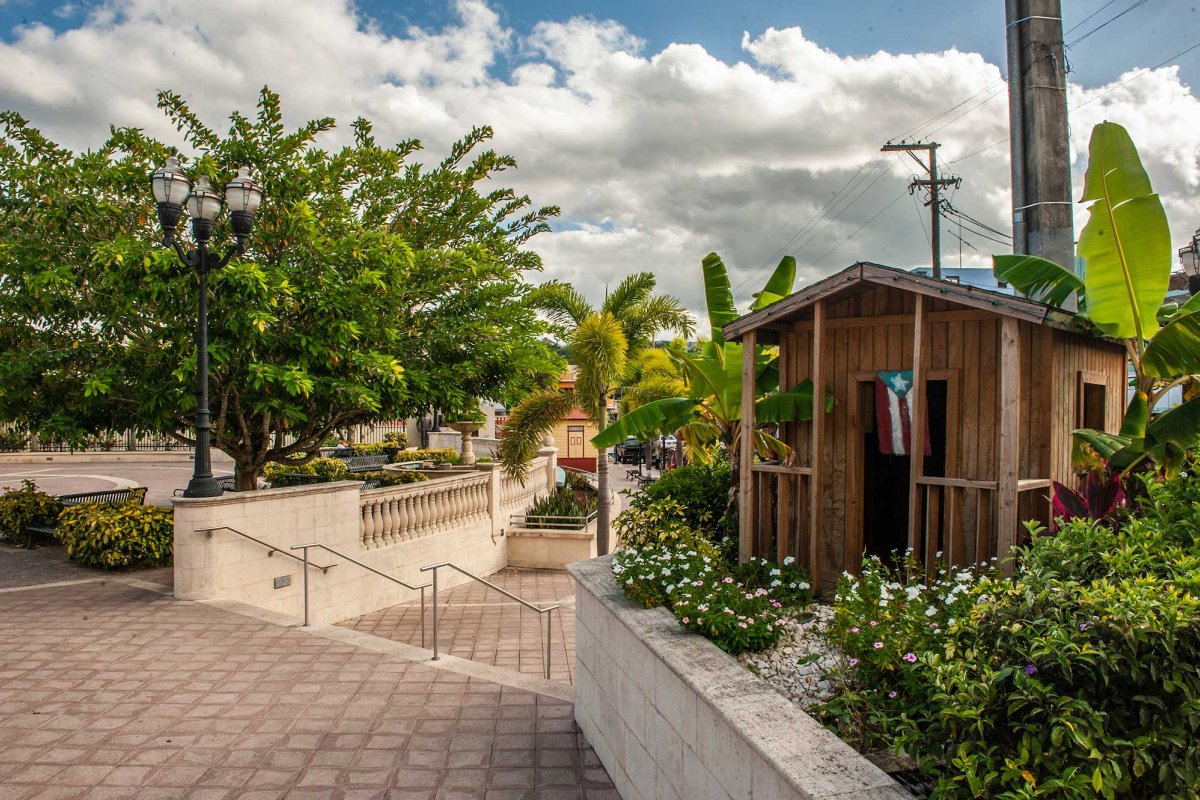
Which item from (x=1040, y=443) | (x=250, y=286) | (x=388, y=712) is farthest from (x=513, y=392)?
(x=1040, y=443)

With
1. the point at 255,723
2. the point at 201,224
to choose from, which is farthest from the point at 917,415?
the point at 201,224

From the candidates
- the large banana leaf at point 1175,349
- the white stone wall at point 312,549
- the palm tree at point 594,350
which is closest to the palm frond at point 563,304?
the palm tree at point 594,350

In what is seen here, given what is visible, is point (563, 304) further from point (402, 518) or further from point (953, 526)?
point (953, 526)

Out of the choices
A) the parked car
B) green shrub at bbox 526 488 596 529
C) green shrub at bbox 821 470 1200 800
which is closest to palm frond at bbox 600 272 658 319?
green shrub at bbox 526 488 596 529

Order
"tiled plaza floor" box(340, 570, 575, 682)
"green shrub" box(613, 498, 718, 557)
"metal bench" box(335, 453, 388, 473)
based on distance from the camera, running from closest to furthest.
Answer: "green shrub" box(613, 498, 718, 557) < "tiled plaza floor" box(340, 570, 575, 682) < "metal bench" box(335, 453, 388, 473)

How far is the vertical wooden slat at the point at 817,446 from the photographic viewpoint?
5.58 meters

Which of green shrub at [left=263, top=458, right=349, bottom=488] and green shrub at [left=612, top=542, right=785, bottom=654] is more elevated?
green shrub at [left=612, top=542, right=785, bottom=654]

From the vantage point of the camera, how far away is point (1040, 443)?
5270mm

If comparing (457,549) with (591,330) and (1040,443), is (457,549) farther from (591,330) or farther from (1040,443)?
(1040,443)

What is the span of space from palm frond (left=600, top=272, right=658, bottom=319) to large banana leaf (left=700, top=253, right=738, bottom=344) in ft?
25.8

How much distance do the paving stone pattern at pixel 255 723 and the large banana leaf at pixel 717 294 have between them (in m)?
4.03

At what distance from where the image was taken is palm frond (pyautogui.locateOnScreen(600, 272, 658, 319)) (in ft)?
52.2

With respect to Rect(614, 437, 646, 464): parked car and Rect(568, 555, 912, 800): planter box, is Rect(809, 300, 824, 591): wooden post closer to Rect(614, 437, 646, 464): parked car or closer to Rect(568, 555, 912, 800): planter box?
Rect(568, 555, 912, 800): planter box

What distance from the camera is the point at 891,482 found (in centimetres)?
792
